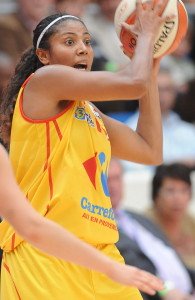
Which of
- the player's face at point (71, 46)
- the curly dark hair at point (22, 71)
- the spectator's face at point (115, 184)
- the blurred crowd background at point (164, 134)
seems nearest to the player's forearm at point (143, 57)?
the player's face at point (71, 46)

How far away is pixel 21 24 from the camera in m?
8.61

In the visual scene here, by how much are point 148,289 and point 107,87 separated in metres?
1.17

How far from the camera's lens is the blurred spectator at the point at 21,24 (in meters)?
8.37

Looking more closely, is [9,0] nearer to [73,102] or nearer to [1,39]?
[1,39]

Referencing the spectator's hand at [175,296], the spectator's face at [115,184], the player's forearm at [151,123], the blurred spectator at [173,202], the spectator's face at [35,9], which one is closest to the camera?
the player's forearm at [151,123]

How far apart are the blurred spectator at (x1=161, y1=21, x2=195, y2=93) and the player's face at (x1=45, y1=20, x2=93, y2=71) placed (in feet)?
18.4

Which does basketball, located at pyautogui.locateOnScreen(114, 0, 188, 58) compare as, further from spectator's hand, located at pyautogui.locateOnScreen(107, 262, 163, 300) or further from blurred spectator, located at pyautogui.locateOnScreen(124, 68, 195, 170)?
blurred spectator, located at pyautogui.locateOnScreen(124, 68, 195, 170)

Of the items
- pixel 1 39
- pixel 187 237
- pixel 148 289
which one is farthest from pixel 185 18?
pixel 1 39

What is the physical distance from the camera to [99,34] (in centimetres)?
959

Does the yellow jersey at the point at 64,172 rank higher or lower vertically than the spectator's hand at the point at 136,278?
higher

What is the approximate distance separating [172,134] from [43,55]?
4451 mm

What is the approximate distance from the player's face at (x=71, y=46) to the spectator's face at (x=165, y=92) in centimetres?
435

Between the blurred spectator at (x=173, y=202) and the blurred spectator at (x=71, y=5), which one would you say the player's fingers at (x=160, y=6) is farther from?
the blurred spectator at (x=71, y=5)

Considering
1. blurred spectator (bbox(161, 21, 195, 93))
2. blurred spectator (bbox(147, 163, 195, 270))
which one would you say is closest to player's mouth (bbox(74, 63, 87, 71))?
blurred spectator (bbox(147, 163, 195, 270))
